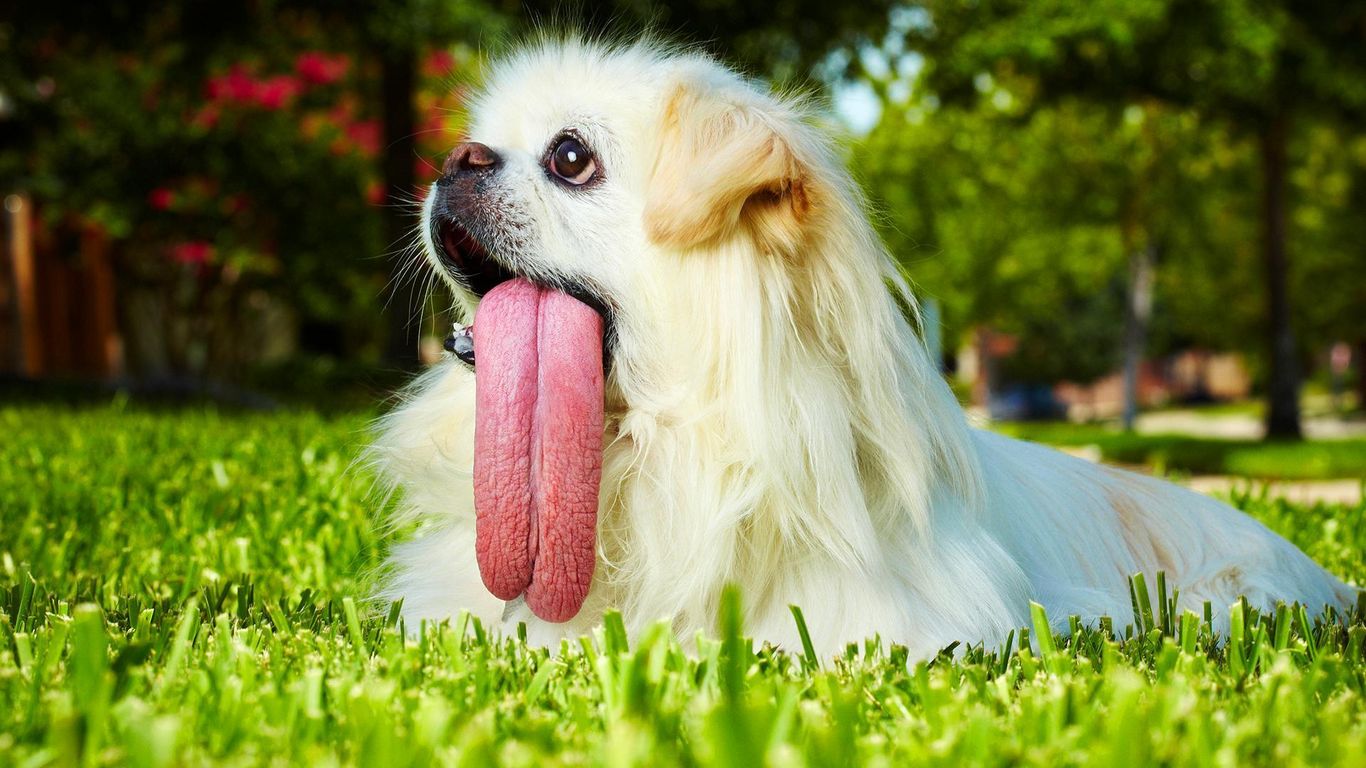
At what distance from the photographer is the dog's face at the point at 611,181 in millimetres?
2451

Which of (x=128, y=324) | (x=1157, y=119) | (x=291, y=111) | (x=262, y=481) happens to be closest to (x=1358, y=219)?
(x=1157, y=119)

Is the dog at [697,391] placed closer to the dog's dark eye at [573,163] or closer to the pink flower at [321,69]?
the dog's dark eye at [573,163]

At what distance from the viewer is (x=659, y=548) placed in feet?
8.41

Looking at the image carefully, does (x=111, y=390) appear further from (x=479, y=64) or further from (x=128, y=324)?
(x=479, y=64)

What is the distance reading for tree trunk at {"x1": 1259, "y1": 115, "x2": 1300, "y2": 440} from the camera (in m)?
15.1

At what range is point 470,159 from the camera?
104 inches

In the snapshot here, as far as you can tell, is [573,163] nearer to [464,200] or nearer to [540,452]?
[464,200]

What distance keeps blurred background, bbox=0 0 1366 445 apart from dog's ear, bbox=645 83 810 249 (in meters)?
0.52

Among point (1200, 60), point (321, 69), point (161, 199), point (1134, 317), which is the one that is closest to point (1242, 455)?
point (1200, 60)

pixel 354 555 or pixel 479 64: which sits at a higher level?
pixel 479 64

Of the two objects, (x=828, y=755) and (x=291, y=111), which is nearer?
(x=828, y=755)

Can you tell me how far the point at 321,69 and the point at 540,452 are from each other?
14900mm

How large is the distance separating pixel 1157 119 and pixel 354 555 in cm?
2178

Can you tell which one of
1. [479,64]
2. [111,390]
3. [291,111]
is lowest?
[111,390]
